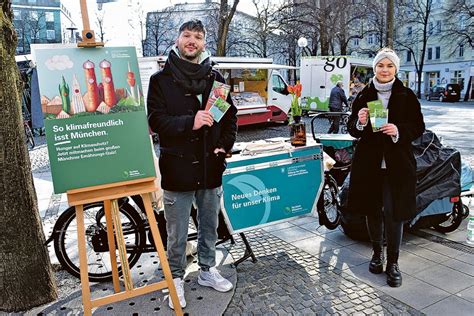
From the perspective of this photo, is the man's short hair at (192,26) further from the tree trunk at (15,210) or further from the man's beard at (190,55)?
the tree trunk at (15,210)

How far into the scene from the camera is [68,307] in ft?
10.5

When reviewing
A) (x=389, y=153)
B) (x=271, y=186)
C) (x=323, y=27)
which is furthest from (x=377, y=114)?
(x=323, y=27)

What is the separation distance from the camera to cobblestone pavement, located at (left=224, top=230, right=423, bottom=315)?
10.2 ft

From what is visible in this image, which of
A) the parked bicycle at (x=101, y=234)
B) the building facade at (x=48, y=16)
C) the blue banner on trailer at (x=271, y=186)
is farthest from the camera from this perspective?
the building facade at (x=48, y=16)

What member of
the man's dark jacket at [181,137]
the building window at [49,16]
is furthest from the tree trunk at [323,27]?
the building window at [49,16]

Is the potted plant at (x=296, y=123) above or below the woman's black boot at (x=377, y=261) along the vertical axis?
above

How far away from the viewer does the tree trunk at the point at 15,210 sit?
2.98 meters

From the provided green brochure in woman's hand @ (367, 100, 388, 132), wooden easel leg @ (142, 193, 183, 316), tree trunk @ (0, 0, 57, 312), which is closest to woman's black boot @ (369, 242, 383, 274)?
green brochure in woman's hand @ (367, 100, 388, 132)

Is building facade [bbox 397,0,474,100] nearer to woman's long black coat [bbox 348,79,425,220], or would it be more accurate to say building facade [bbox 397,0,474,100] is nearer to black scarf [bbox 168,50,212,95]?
woman's long black coat [bbox 348,79,425,220]

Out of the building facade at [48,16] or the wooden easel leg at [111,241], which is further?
the building facade at [48,16]

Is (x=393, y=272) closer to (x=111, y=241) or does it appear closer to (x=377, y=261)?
(x=377, y=261)

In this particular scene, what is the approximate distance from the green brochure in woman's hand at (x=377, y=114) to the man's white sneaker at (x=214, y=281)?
1694mm

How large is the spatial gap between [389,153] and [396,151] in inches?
2.2

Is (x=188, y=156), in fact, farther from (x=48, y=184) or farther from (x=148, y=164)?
(x=48, y=184)
